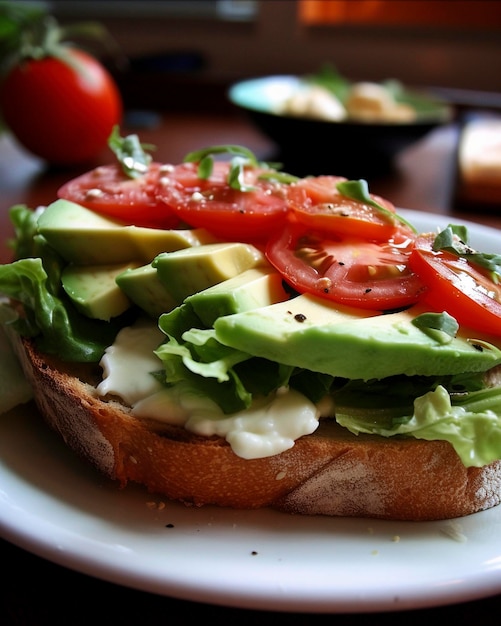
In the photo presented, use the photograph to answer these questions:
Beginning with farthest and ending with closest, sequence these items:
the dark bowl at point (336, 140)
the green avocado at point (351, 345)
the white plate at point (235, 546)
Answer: the dark bowl at point (336, 140) → the green avocado at point (351, 345) → the white plate at point (235, 546)

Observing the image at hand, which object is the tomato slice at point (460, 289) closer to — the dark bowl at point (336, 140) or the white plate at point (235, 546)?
the white plate at point (235, 546)

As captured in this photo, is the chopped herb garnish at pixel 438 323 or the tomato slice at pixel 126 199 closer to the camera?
the chopped herb garnish at pixel 438 323

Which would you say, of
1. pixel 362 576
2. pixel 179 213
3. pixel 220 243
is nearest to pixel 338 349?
pixel 362 576

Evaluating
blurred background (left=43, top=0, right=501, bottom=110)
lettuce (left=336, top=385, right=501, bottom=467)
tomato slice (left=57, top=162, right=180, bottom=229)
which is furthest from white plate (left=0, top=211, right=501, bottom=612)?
blurred background (left=43, top=0, right=501, bottom=110)

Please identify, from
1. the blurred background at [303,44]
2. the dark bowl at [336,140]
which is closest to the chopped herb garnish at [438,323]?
the dark bowl at [336,140]

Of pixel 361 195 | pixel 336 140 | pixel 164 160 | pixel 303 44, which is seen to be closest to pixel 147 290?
pixel 361 195

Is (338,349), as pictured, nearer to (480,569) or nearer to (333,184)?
(480,569)
